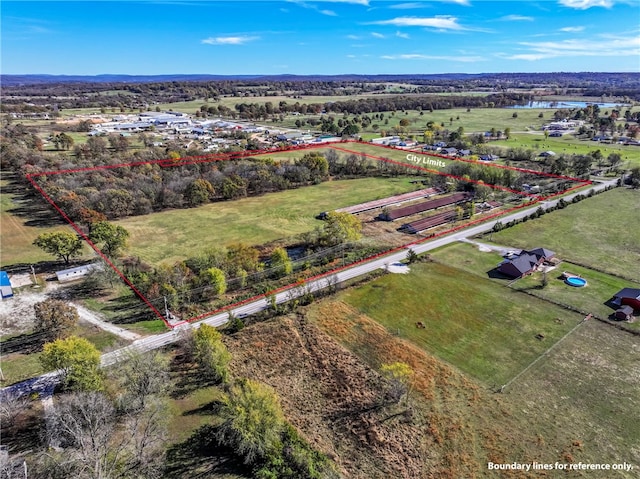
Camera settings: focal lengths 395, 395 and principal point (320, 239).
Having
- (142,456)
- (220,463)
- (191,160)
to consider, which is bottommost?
(220,463)

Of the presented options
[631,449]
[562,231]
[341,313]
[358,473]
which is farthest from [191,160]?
[631,449]

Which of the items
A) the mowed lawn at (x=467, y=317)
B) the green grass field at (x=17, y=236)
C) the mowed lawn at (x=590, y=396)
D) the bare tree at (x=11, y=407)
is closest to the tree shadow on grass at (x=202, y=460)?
the bare tree at (x=11, y=407)

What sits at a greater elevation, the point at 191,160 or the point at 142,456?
the point at 191,160

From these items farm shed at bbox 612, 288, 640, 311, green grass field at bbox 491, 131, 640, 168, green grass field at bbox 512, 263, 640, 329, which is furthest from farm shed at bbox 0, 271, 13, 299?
green grass field at bbox 491, 131, 640, 168

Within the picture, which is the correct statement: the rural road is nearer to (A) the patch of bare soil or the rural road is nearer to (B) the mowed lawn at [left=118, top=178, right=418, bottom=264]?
(A) the patch of bare soil

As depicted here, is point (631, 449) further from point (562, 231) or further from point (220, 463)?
point (562, 231)
